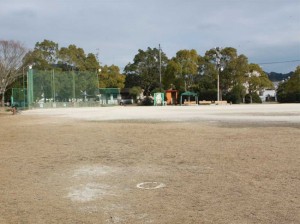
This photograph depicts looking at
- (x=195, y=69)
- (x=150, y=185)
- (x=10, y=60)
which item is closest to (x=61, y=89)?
(x=10, y=60)

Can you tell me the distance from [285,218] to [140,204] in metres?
1.43

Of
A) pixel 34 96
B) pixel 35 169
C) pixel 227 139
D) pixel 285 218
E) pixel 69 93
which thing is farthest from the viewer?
pixel 69 93

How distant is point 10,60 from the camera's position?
155ft

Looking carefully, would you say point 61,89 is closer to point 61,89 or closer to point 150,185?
point 61,89

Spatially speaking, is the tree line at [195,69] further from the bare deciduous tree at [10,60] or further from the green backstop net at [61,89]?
the green backstop net at [61,89]

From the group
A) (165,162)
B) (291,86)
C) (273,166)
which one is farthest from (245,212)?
(291,86)

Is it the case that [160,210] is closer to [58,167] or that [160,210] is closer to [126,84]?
[58,167]

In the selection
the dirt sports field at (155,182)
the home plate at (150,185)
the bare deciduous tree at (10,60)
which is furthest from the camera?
the bare deciduous tree at (10,60)

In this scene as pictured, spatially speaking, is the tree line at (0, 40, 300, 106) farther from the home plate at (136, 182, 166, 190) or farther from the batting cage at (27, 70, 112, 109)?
the home plate at (136, 182, 166, 190)

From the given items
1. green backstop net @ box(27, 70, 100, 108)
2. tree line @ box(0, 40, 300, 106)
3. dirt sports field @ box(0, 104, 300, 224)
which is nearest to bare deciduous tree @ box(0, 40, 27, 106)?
tree line @ box(0, 40, 300, 106)

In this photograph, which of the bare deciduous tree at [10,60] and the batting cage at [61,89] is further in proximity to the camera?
the bare deciduous tree at [10,60]

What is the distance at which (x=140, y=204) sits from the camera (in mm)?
4086

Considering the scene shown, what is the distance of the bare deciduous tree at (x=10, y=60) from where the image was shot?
4631 centimetres

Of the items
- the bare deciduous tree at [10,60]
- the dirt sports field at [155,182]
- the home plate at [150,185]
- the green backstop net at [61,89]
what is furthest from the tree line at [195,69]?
the home plate at [150,185]
